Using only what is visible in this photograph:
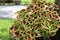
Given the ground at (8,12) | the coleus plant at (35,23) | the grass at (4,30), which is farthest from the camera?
the ground at (8,12)

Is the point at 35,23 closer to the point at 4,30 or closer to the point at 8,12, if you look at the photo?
the point at 4,30

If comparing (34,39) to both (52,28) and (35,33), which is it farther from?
(52,28)

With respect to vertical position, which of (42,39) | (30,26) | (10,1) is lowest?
(10,1)

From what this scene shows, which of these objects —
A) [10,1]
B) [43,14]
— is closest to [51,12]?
[43,14]

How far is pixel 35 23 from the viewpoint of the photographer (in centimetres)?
452

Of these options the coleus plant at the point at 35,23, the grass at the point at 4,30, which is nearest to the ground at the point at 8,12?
the grass at the point at 4,30

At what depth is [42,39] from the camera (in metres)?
4.62

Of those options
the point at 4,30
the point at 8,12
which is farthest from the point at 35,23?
the point at 8,12

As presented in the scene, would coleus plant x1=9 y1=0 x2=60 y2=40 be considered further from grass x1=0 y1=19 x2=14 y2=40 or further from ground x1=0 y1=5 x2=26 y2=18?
ground x1=0 y1=5 x2=26 y2=18

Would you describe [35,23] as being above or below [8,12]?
above

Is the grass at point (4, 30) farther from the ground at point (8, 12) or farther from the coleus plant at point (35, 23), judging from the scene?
the ground at point (8, 12)

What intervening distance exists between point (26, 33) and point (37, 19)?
1.22 feet

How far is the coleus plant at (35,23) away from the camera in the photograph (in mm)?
4457

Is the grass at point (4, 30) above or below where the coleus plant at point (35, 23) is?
below
